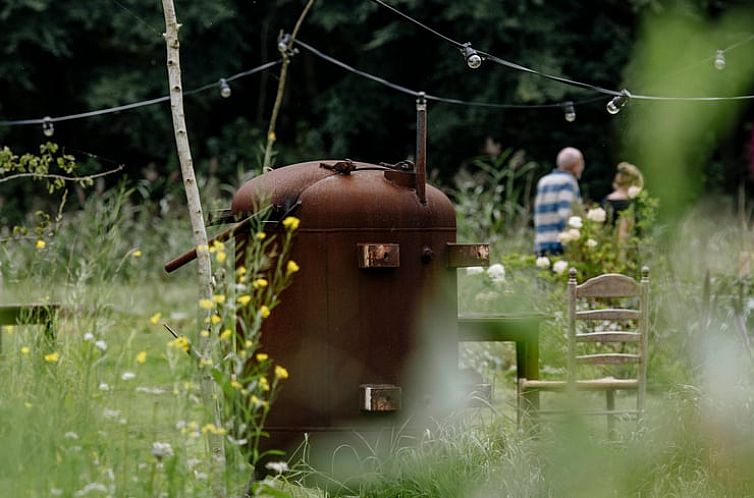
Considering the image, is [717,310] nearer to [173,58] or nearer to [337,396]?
[337,396]

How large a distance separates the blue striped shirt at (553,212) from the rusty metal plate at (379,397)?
487 centimetres

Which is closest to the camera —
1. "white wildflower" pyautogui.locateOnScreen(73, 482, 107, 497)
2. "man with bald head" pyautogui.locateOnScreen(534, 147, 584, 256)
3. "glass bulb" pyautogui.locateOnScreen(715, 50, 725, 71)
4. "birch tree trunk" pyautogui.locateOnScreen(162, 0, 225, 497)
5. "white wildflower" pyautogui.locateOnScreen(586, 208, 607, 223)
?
"white wildflower" pyautogui.locateOnScreen(73, 482, 107, 497)

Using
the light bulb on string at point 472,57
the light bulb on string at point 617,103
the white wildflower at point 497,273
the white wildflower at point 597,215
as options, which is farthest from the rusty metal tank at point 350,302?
the white wildflower at point 597,215

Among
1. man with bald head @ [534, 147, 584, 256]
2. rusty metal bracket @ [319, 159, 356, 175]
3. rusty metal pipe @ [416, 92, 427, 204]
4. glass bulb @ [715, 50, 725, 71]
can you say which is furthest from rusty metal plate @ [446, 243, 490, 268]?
man with bald head @ [534, 147, 584, 256]

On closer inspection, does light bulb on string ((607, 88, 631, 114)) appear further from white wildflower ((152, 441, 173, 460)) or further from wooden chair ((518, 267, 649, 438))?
white wildflower ((152, 441, 173, 460))

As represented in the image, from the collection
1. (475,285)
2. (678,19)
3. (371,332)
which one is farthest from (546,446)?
(475,285)

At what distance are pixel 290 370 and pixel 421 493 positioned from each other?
81 centimetres

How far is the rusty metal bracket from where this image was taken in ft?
15.7

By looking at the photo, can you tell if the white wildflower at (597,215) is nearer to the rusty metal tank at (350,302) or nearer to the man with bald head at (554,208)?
the man with bald head at (554,208)

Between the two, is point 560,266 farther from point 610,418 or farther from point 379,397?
point 379,397

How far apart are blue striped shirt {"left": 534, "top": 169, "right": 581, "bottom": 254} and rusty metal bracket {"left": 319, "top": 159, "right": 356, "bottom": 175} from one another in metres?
4.80

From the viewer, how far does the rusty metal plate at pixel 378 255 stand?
15.2 feet

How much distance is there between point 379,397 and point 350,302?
0.38 m

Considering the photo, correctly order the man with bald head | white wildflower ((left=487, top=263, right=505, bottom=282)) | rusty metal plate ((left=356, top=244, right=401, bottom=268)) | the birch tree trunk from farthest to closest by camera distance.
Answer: the man with bald head → white wildflower ((left=487, top=263, right=505, bottom=282)) → rusty metal plate ((left=356, top=244, right=401, bottom=268)) → the birch tree trunk
